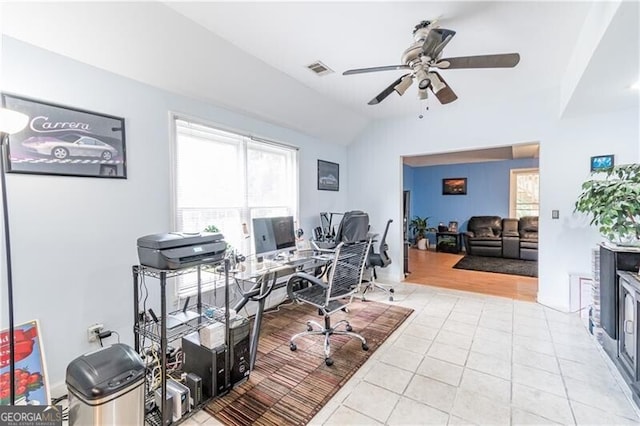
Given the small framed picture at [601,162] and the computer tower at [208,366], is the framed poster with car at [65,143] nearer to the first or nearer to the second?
the computer tower at [208,366]

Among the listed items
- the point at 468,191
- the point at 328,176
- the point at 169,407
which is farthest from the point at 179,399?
the point at 468,191

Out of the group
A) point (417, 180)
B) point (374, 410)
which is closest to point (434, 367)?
point (374, 410)

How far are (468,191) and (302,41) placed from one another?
7052 millimetres

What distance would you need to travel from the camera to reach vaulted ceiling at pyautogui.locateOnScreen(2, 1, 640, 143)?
6.17ft

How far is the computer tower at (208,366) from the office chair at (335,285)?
2.43 ft

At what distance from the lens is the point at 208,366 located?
1.96m

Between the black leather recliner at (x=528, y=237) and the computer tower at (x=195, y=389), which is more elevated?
the black leather recliner at (x=528, y=237)

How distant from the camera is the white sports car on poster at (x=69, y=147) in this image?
189 centimetres

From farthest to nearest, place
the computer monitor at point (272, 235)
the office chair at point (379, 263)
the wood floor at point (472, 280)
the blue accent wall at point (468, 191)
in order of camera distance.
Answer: the blue accent wall at point (468, 191) → the wood floor at point (472, 280) → the office chair at point (379, 263) → the computer monitor at point (272, 235)

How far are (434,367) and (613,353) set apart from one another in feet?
4.81

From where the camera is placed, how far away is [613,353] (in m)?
2.34

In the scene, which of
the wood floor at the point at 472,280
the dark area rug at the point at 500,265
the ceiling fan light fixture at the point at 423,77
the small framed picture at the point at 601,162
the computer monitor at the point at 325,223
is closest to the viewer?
the ceiling fan light fixture at the point at 423,77

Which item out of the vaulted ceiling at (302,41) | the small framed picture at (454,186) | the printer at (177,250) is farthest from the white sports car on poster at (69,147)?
the small framed picture at (454,186)

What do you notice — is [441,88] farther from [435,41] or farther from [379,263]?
[379,263]
